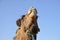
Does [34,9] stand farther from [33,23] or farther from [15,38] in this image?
[15,38]

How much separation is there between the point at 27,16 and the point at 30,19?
0.70 metres

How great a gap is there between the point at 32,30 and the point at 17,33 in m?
1.49

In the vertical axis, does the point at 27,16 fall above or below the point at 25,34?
above

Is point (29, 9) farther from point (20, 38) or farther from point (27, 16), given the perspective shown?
point (20, 38)

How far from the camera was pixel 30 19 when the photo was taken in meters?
24.2

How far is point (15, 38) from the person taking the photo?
80.9 ft

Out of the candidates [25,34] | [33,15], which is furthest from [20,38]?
[33,15]

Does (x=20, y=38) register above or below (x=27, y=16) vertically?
below

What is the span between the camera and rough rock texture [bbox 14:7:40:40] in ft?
78.4

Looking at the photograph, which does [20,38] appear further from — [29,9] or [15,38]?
[29,9]

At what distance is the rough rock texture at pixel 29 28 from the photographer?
2389 centimetres

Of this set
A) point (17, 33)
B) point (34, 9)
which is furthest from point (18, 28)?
point (34, 9)

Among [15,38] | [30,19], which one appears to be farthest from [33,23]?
[15,38]

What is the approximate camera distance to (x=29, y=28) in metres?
24.1
